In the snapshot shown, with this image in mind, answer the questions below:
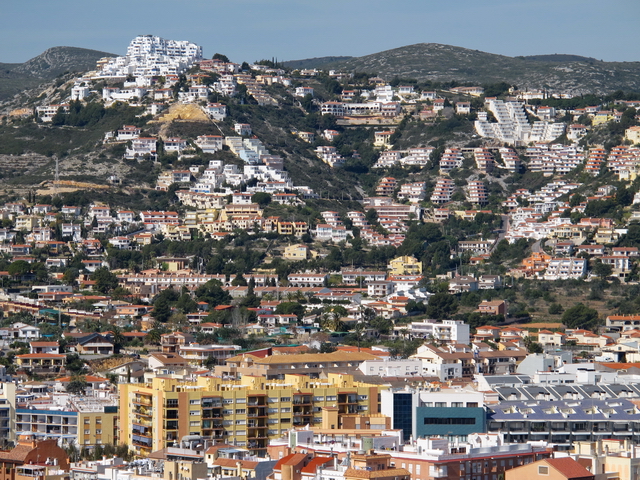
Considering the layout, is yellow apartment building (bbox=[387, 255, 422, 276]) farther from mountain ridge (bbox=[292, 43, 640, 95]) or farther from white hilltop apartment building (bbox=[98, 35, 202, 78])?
mountain ridge (bbox=[292, 43, 640, 95])

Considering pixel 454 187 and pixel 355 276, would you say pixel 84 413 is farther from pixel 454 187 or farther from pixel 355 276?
pixel 454 187

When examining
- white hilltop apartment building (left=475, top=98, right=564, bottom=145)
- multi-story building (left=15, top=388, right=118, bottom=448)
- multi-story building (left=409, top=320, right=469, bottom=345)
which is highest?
white hilltop apartment building (left=475, top=98, right=564, bottom=145)

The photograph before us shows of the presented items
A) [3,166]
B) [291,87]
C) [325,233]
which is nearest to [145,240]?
[325,233]

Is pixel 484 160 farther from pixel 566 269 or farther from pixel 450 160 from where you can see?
pixel 566 269

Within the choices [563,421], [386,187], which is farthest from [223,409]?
[386,187]

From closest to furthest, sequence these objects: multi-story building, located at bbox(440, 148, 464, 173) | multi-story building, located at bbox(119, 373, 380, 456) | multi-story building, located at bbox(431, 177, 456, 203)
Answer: multi-story building, located at bbox(119, 373, 380, 456) < multi-story building, located at bbox(431, 177, 456, 203) < multi-story building, located at bbox(440, 148, 464, 173)

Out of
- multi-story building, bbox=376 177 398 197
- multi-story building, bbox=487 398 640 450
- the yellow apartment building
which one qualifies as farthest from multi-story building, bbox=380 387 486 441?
multi-story building, bbox=376 177 398 197
